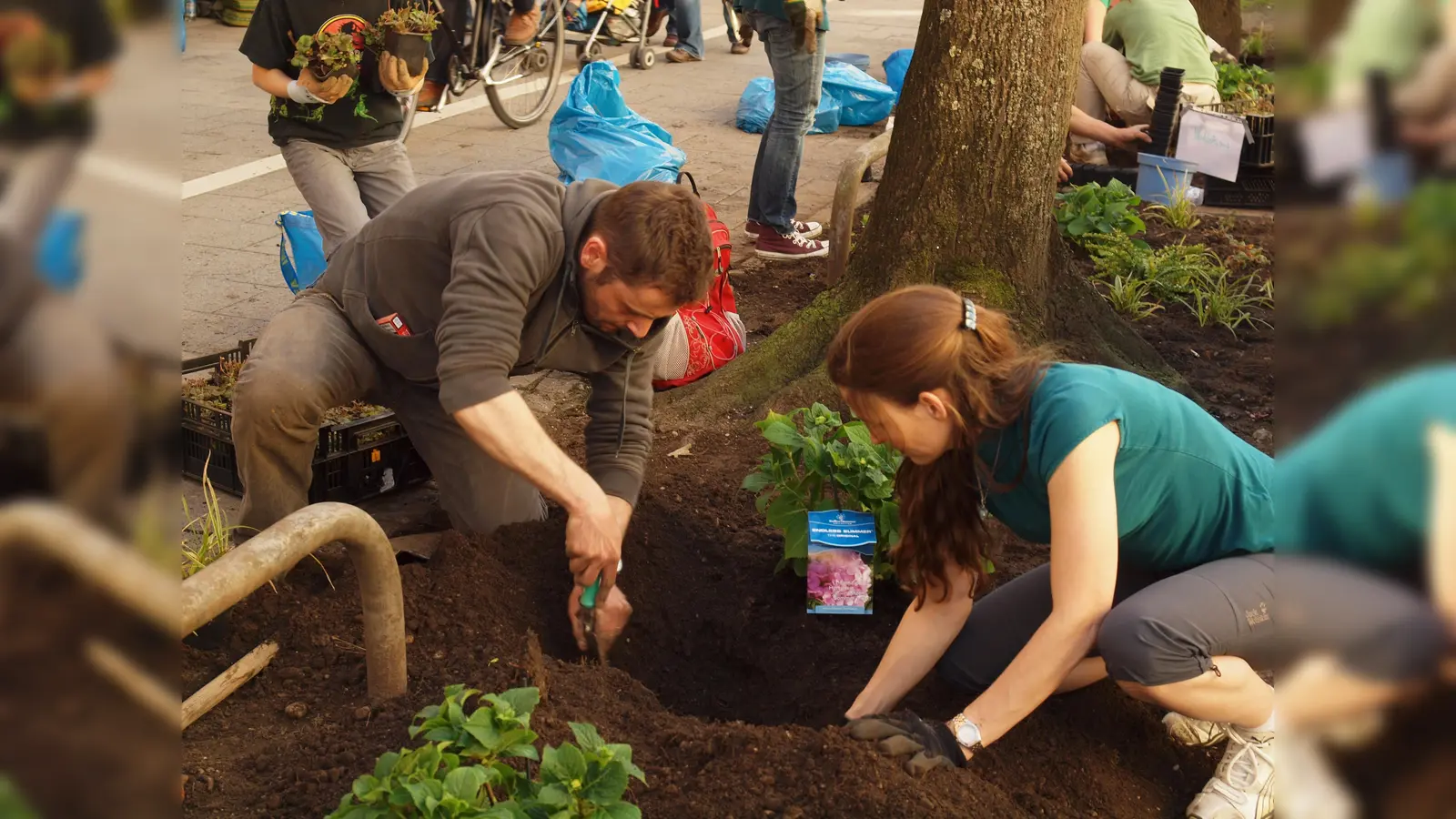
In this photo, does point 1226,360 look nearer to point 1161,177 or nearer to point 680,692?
point 1161,177

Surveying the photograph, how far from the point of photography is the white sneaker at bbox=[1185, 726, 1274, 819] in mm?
2484

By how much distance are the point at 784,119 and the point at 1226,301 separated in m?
2.11

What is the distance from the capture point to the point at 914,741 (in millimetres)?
2422

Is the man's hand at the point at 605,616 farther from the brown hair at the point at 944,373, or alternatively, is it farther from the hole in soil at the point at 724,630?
the brown hair at the point at 944,373

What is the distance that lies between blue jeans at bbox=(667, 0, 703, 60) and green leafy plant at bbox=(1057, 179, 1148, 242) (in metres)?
5.42

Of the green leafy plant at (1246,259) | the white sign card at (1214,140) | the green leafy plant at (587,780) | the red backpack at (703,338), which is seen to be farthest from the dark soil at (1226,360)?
the green leafy plant at (587,780)

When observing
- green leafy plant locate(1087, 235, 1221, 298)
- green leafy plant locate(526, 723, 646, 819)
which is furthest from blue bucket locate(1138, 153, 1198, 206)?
green leafy plant locate(526, 723, 646, 819)

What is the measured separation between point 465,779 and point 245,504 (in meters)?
1.80

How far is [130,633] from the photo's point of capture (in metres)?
0.38

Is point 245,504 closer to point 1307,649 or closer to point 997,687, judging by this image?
point 997,687

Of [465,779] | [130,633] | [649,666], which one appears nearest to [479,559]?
[649,666]

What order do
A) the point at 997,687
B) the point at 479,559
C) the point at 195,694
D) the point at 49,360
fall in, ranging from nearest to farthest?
the point at 49,360 → the point at 997,687 → the point at 195,694 → the point at 479,559

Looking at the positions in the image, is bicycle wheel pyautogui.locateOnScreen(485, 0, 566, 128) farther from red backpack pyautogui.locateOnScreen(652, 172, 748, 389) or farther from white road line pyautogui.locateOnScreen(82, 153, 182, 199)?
white road line pyautogui.locateOnScreen(82, 153, 182, 199)

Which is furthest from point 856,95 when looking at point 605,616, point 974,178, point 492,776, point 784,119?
point 492,776
